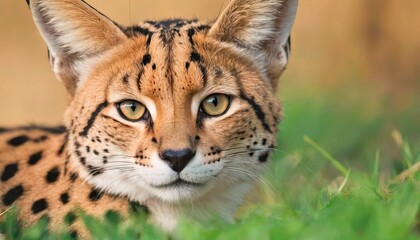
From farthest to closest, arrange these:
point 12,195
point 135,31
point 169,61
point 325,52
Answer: point 325,52, point 12,195, point 135,31, point 169,61

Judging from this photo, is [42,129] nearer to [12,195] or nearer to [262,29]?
[12,195]

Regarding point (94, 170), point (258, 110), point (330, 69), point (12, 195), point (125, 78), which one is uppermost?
point (125, 78)

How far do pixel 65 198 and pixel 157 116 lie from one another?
888 mm

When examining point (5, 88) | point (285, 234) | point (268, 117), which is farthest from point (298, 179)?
point (5, 88)

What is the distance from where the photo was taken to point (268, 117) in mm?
5742

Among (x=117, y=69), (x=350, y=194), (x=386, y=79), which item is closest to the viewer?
(x=350, y=194)

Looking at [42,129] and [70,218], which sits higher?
[70,218]

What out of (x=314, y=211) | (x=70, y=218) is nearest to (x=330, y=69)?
(x=70, y=218)

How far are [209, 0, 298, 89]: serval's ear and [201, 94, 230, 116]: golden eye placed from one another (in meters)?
0.49

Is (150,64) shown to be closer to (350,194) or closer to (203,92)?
(203,92)

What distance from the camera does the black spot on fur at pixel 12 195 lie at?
232 inches

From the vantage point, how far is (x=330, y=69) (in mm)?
12891

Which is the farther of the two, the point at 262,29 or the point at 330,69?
the point at 330,69

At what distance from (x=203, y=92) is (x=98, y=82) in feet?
2.49
